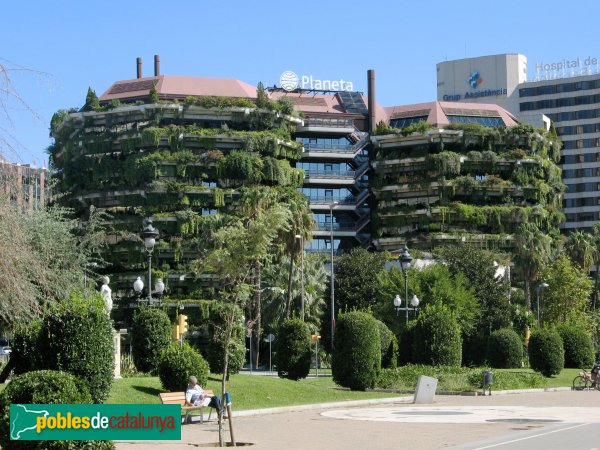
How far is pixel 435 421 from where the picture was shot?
28.1 metres

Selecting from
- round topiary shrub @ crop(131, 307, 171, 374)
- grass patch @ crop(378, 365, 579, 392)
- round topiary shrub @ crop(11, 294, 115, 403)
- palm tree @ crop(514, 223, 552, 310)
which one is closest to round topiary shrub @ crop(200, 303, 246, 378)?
round topiary shrub @ crop(131, 307, 171, 374)

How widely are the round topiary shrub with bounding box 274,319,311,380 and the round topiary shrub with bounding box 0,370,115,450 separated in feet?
84.8

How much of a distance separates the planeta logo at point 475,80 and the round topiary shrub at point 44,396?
475 ft

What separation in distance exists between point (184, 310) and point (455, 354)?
4762 cm

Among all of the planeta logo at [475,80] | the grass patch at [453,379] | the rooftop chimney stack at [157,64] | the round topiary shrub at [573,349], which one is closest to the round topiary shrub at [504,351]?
the round topiary shrub at [573,349]

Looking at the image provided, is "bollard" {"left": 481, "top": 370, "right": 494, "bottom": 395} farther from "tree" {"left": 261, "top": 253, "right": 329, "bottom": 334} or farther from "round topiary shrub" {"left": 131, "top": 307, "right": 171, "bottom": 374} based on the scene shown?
"tree" {"left": 261, "top": 253, "right": 329, "bottom": 334}

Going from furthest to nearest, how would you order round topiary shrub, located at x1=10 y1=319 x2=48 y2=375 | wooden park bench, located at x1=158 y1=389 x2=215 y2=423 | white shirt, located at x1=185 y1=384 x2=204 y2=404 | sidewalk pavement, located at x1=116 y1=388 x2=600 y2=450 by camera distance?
1. wooden park bench, located at x1=158 y1=389 x2=215 y2=423
2. white shirt, located at x1=185 y1=384 x2=204 y2=404
3. round topiary shrub, located at x1=10 y1=319 x2=48 y2=375
4. sidewalk pavement, located at x1=116 y1=388 x2=600 y2=450

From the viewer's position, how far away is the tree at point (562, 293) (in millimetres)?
87562

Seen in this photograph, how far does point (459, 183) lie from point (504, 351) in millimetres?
51455

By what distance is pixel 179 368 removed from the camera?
30812mm

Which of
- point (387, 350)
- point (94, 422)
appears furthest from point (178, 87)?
point (94, 422)

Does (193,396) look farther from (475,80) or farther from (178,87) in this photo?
(475,80)

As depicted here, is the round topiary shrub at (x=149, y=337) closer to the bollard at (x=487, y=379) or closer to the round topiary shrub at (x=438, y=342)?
the bollard at (x=487, y=379)

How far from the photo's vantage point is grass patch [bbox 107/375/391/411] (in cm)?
2992
